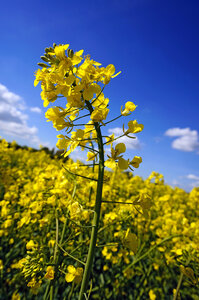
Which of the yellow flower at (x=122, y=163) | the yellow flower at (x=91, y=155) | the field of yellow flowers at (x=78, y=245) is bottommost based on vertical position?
the field of yellow flowers at (x=78, y=245)

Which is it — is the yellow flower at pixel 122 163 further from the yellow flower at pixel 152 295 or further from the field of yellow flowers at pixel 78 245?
the yellow flower at pixel 152 295

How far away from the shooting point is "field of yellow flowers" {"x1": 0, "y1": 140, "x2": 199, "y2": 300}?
1410 millimetres

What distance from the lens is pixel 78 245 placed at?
2.02m

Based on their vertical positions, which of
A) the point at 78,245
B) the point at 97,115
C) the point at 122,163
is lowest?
the point at 78,245

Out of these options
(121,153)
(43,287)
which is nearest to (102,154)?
(121,153)

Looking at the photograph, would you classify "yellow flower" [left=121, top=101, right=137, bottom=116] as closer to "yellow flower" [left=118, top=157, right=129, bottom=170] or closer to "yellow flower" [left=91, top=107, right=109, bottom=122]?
"yellow flower" [left=91, top=107, right=109, bottom=122]

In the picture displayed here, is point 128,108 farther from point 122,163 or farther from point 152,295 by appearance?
point 152,295

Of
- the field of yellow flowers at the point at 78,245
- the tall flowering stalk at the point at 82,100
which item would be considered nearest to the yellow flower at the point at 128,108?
the tall flowering stalk at the point at 82,100

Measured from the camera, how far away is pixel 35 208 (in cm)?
213

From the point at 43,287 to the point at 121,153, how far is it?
3187mm

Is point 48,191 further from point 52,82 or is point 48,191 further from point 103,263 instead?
point 103,263

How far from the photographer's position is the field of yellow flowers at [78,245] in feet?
4.63

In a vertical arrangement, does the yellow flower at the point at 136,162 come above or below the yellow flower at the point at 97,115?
below

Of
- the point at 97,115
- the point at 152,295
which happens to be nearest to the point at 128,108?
the point at 97,115
